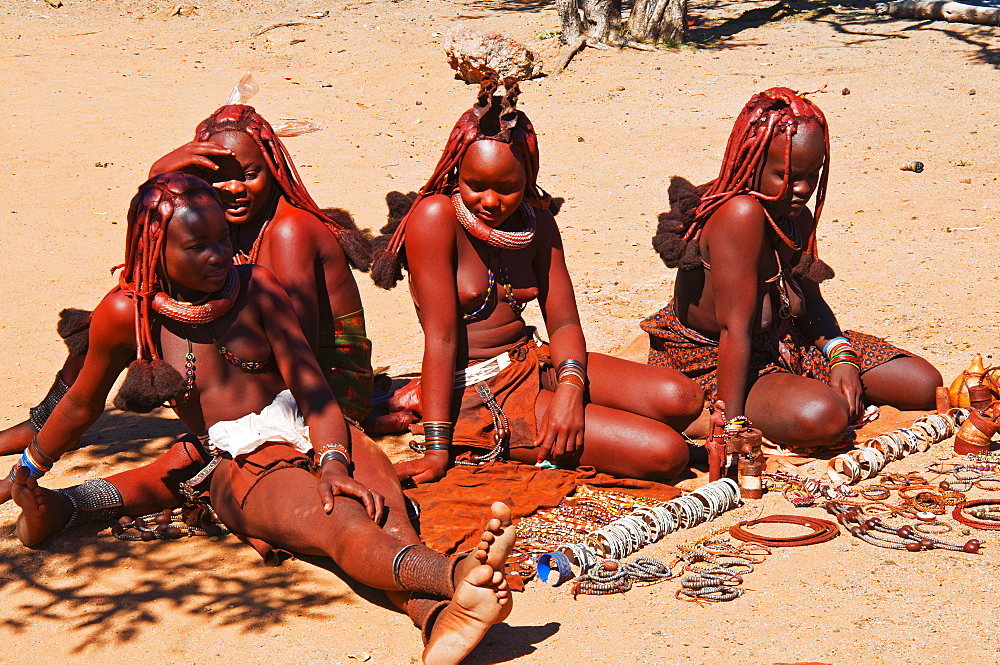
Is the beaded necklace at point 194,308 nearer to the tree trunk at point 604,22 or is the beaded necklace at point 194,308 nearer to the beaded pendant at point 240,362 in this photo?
the beaded pendant at point 240,362

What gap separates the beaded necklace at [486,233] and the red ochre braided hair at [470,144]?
0.39 ft

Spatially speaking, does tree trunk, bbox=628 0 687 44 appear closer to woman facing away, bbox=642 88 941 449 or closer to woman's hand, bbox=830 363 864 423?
woman facing away, bbox=642 88 941 449

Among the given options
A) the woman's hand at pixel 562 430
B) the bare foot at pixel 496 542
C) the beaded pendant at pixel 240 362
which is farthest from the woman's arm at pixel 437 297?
the bare foot at pixel 496 542

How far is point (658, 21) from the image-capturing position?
15.9m

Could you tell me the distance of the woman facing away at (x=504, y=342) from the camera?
4844 mm

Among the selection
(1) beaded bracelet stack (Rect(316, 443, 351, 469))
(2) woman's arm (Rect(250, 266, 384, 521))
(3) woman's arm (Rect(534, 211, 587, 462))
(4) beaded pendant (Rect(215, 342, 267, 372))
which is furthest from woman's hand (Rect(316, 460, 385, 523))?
(3) woman's arm (Rect(534, 211, 587, 462))

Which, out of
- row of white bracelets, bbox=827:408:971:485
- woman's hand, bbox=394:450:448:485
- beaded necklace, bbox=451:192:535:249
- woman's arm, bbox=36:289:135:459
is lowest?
row of white bracelets, bbox=827:408:971:485

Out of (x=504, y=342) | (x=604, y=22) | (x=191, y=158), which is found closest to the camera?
(x=191, y=158)

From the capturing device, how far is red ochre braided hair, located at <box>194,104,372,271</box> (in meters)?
4.95

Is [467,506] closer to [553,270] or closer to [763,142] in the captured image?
[553,270]

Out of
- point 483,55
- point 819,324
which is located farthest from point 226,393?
point 483,55

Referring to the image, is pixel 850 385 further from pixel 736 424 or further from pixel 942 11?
pixel 942 11

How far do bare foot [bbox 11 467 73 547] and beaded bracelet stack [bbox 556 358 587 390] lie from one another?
88.3 inches

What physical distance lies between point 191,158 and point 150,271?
2.46 ft
